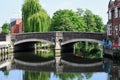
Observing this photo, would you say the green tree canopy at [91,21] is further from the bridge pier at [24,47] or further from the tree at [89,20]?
the bridge pier at [24,47]

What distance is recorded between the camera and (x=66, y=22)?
7325 cm

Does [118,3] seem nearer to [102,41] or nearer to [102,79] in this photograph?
[102,41]

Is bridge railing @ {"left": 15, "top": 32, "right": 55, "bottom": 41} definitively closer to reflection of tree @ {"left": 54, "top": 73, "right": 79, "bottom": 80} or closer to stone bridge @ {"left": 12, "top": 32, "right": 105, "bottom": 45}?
stone bridge @ {"left": 12, "top": 32, "right": 105, "bottom": 45}

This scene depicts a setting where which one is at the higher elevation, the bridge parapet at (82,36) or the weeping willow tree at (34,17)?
the weeping willow tree at (34,17)

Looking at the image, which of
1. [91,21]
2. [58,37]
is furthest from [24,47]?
[91,21]

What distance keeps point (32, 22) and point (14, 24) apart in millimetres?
60869

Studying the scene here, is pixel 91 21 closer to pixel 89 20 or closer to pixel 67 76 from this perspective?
pixel 89 20

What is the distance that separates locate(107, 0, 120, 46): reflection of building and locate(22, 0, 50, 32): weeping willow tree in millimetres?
15788

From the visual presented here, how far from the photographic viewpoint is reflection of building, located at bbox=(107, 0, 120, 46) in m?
42.8

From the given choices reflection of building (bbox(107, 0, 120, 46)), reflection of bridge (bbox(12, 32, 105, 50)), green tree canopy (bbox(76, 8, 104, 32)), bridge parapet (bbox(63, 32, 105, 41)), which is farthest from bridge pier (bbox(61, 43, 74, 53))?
green tree canopy (bbox(76, 8, 104, 32))

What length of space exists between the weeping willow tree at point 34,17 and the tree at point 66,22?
1072 cm

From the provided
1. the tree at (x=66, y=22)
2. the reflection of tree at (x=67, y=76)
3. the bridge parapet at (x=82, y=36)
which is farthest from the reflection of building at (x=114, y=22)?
the tree at (x=66, y=22)

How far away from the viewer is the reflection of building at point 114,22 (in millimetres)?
42750

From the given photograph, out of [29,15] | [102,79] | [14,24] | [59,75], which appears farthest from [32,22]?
[14,24]
